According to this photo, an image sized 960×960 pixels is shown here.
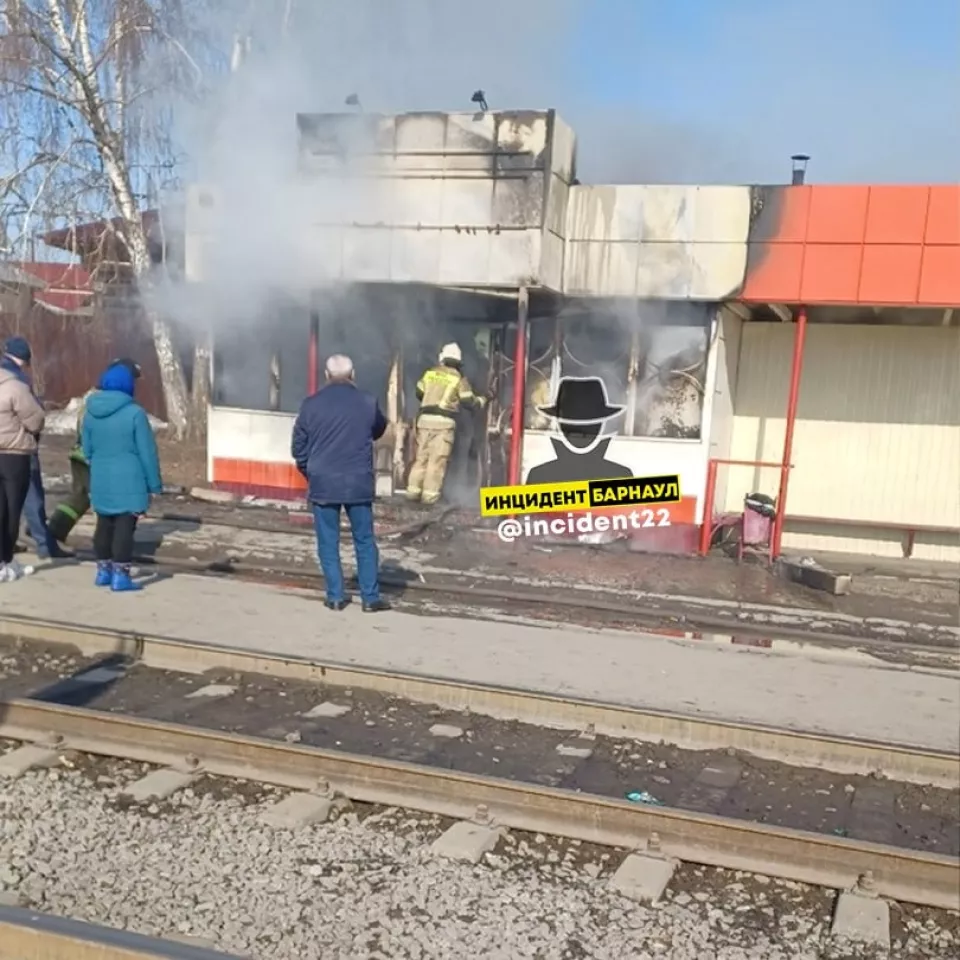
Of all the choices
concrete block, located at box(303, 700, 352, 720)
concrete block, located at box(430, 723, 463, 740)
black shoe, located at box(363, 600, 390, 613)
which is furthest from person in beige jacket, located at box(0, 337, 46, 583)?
concrete block, located at box(430, 723, 463, 740)

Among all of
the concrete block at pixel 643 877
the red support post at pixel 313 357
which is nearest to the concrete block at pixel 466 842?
the concrete block at pixel 643 877

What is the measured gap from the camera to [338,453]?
23.8ft

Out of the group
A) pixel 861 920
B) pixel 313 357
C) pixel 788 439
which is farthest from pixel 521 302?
pixel 861 920

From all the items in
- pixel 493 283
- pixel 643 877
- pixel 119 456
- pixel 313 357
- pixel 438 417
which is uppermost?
pixel 493 283

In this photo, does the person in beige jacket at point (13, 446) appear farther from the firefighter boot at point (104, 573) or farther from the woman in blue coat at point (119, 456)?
the firefighter boot at point (104, 573)

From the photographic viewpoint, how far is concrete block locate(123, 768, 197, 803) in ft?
15.0

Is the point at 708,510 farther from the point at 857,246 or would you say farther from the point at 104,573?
the point at 104,573

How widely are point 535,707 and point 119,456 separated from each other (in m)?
3.81

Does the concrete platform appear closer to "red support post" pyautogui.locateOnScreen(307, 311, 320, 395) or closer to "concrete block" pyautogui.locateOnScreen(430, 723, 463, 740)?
"concrete block" pyautogui.locateOnScreen(430, 723, 463, 740)

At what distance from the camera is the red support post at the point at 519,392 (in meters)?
11.2

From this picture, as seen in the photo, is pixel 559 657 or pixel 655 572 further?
pixel 655 572

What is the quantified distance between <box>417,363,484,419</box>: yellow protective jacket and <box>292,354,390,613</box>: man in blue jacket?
14.3 feet

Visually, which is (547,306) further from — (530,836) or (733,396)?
(530,836)
